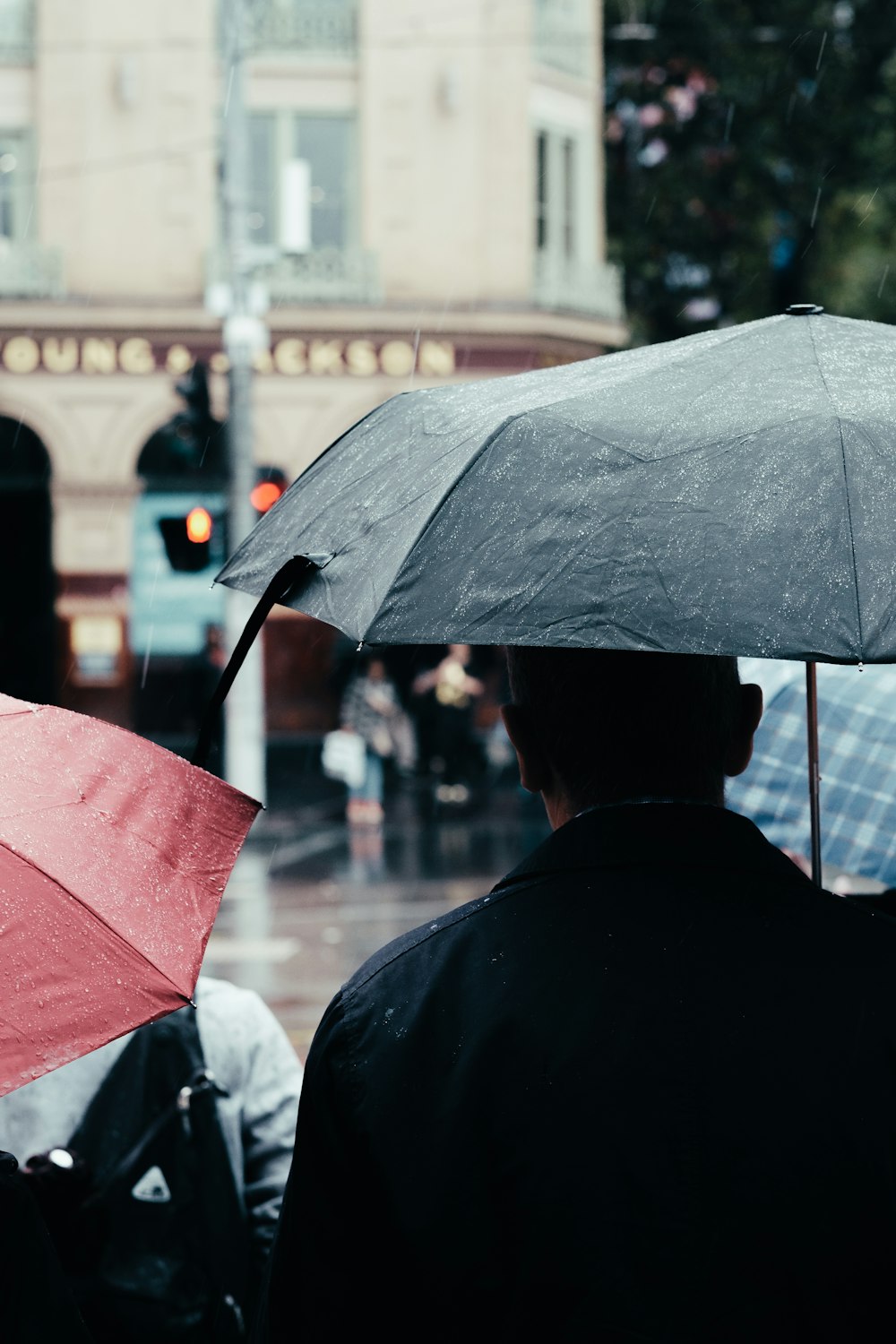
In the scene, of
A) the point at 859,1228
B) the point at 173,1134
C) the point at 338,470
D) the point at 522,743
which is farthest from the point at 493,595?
the point at 173,1134

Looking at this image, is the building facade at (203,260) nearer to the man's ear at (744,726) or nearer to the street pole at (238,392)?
the street pole at (238,392)

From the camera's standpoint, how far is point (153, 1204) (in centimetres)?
252

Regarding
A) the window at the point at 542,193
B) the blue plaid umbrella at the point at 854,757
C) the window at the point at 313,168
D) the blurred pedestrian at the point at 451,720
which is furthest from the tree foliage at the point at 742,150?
the blue plaid umbrella at the point at 854,757

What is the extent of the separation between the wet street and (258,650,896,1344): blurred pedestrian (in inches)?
250

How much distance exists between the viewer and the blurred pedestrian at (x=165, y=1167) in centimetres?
244

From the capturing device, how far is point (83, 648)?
20156mm

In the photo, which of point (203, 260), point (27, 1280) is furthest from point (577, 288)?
point (27, 1280)

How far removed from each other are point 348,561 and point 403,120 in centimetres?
1975

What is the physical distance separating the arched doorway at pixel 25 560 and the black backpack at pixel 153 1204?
18.7 metres

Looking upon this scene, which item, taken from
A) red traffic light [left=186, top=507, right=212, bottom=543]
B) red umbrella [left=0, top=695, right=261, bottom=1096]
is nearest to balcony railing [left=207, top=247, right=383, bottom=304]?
red traffic light [left=186, top=507, right=212, bottom=543]

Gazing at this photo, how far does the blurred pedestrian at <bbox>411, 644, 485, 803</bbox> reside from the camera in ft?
57.0

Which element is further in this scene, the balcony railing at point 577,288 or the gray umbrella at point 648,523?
the balcony railing at point 577,288

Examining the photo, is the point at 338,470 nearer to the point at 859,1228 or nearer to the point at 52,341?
the point at 859,1228

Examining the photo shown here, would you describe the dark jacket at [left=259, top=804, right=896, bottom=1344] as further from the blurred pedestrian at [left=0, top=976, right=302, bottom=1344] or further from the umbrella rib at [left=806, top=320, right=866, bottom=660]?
the blurred pedestrian at [left=0, top=976, right=302, bottom=1344]
